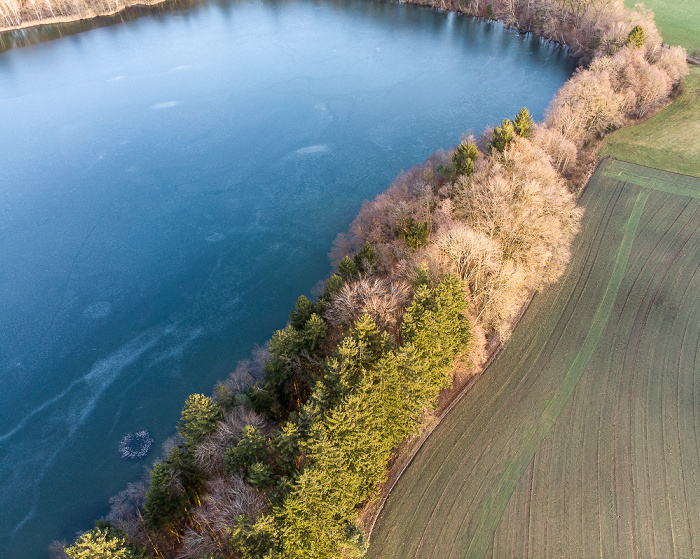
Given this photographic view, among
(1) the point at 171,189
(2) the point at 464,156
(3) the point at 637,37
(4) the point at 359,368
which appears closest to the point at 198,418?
(4) the point at 359,368

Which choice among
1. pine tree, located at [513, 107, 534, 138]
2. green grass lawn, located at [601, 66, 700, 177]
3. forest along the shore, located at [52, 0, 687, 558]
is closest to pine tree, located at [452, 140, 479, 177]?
forest along the shore, located at [52, 0, 687, 558]

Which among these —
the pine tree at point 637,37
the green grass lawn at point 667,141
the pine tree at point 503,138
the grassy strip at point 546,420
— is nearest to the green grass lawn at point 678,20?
the green grass lawn at point 667,141

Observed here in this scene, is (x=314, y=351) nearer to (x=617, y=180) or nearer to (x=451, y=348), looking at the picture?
(x=451, y=348)

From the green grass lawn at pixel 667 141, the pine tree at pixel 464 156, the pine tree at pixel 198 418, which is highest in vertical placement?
the pine tree at pixel 464 156

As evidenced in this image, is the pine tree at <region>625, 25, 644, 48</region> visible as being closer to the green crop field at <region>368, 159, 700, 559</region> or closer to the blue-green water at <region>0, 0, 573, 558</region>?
the blue-green water at <region>0, 0, 573, 558</region>

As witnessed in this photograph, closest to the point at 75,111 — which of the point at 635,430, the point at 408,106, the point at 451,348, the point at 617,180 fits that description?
the point at 408,106

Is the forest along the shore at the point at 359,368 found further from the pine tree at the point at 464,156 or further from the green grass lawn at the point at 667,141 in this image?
the green grass lawn at the point at 667,141
